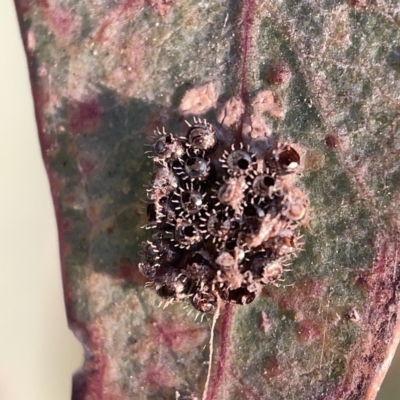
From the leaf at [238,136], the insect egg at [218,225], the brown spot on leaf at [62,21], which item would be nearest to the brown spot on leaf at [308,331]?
the leaf at [238,136]

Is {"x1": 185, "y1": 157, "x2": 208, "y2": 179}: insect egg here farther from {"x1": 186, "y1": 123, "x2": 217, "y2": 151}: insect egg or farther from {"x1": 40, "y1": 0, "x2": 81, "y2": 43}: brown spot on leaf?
{"x1": 40, "y1": 0, "x2": 81, "y2": 43}: brown spot on leaf

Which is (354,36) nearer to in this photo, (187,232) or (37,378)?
(187,232)

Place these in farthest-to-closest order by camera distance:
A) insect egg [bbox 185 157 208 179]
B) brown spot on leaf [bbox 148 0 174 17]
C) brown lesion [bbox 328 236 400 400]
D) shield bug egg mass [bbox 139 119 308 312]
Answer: brown spot on leaf [bbox 148 0 174 17]
brown lesion [bbox 328 236 400 400]
insect egg [bbox 185 157 208 179]
shield bug egg mass [bbox 139 119 308 312]

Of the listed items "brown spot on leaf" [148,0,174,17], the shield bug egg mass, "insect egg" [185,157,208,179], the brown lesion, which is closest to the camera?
the shield bug egg mass

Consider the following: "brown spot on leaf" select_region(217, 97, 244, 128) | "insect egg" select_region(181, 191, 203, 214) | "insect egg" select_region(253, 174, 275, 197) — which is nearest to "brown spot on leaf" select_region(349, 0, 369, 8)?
"brown spot on leaf" select_region(217, 97, 244, 128)

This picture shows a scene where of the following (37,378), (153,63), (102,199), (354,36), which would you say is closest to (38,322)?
(37,378)

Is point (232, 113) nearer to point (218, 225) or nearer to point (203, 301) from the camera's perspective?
point (218, 225)

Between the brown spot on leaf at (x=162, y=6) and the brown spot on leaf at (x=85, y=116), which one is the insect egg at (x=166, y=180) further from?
the brown spot on leaf at (x=162, y=6)

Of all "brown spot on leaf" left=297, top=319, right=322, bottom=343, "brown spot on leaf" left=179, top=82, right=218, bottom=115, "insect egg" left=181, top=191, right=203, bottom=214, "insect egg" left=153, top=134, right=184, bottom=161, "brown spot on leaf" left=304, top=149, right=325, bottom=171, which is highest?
"brown spot on leaf" left=179, top=82, right=218, bottom=115
